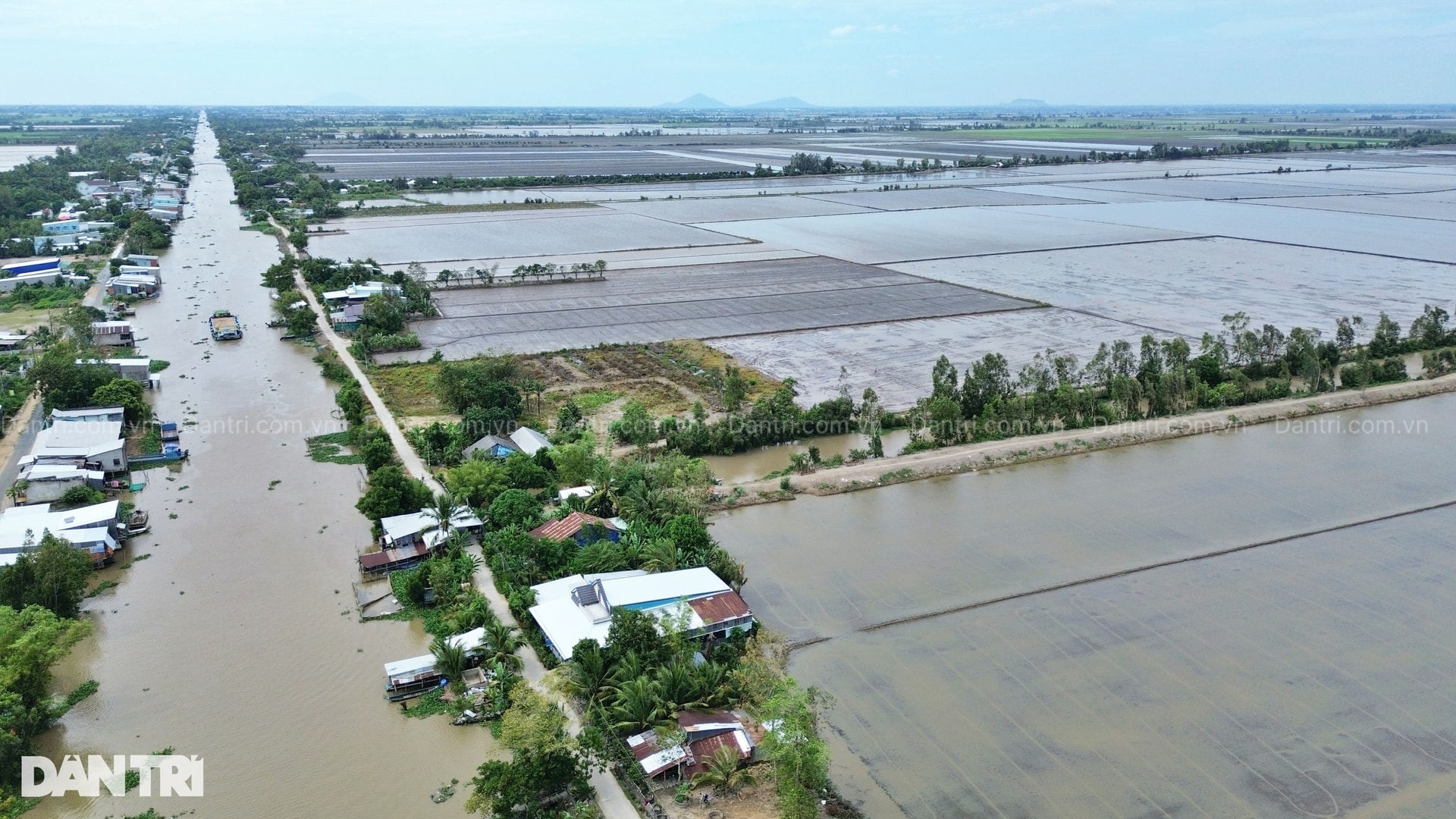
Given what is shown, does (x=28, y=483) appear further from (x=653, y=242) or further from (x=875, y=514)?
(x=653, y=242)

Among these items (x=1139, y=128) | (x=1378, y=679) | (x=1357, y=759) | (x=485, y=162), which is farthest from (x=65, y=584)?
(x=1139, y=128)

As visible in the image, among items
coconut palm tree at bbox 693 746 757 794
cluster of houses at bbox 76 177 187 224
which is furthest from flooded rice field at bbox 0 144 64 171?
coconut palm tree at bbox 693 746 757 794

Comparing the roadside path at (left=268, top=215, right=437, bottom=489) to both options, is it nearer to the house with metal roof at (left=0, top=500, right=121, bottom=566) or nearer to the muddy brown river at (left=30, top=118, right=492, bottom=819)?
the muddy brown river at (left=30, top=118, right=492, bottom=819)

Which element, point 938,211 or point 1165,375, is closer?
point 1165,375

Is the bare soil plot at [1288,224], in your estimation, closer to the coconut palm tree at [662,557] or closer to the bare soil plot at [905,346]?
the bare soil plot at [905,346]

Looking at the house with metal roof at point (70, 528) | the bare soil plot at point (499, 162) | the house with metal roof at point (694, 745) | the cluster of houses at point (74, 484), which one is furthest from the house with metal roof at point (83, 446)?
the bare soil plot at point (499, 162)

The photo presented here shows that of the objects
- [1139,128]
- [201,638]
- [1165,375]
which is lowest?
[201,638]
